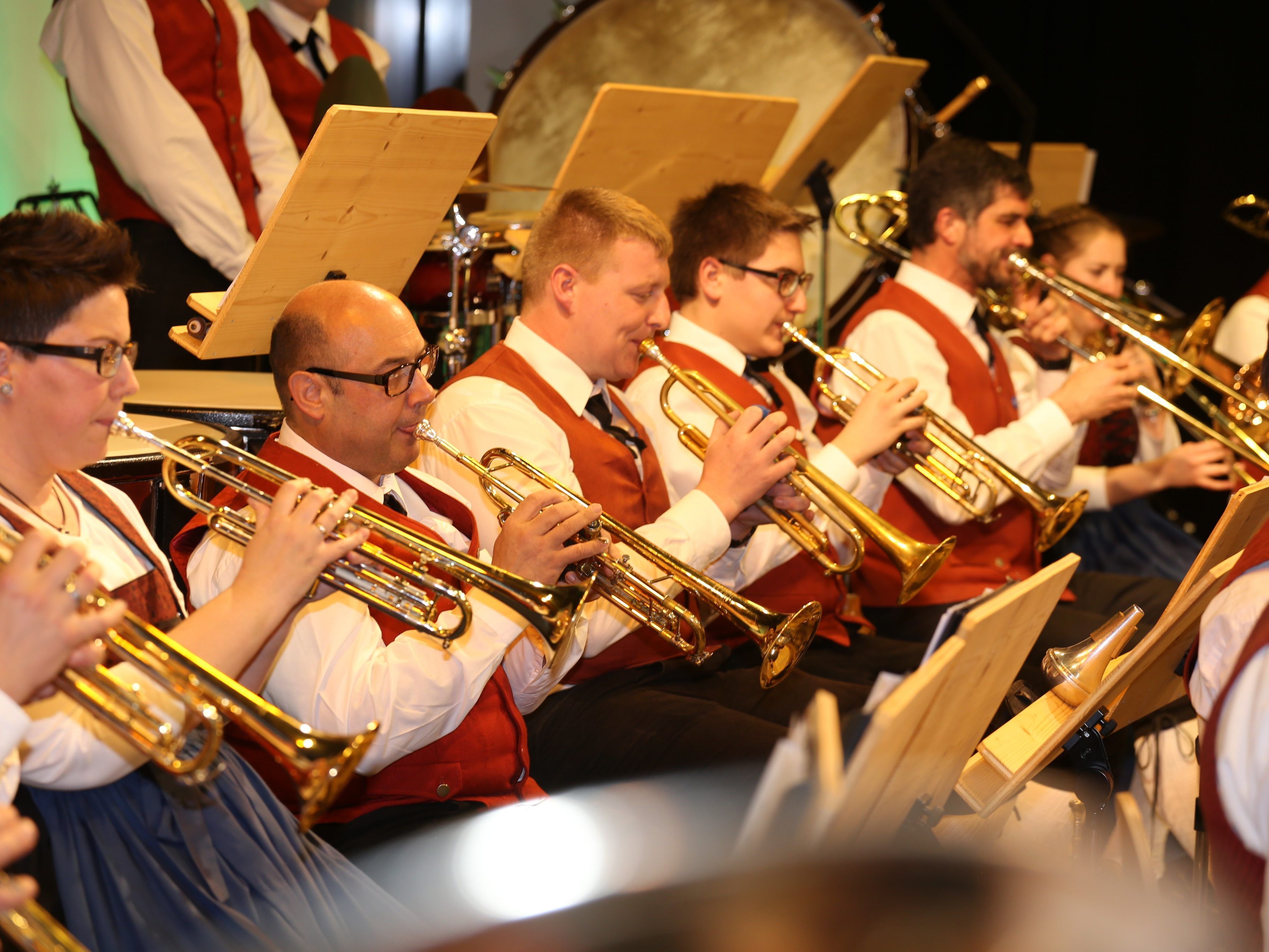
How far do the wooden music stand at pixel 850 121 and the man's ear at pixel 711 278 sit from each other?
111cm

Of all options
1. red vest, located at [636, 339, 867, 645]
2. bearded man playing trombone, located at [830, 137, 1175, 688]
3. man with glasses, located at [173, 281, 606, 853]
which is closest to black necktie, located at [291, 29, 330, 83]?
red vest, located at [636, 339, 867, 645]

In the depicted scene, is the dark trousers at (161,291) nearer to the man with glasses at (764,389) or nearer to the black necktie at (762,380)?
the man with glasses at (764,389)

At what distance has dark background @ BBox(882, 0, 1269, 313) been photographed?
246 inches

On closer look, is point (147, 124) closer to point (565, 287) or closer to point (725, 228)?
point (565, 287)

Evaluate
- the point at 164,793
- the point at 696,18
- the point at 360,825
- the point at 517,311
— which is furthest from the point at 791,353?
the point at 164,793

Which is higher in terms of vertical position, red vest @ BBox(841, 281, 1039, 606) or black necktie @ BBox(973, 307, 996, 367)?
black necktie @ BBox(973, 307, 996, 367)

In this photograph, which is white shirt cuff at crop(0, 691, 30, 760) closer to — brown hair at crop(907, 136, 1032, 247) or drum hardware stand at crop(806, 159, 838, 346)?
brown hair at crop(907, 136, 1032, 247)

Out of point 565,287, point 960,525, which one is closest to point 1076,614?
point 960,525

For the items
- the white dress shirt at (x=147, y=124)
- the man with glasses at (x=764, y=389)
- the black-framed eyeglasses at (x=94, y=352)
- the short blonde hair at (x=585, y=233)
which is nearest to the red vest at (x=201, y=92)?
the white dress shirt at (x=147, y=124)

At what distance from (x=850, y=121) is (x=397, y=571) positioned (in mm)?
3124

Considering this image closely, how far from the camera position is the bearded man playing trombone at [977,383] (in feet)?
11.5

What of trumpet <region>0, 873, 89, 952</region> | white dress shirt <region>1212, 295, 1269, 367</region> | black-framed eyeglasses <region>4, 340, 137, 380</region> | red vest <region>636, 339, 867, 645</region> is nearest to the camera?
trumpet <region>0, 873, 89, 952</region>

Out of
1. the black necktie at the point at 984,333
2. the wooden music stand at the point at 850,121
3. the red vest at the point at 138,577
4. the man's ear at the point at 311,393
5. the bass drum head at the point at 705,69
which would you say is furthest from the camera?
the bass drum head at the point at 705,69

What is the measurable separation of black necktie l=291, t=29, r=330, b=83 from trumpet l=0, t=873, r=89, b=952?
11.4ft
